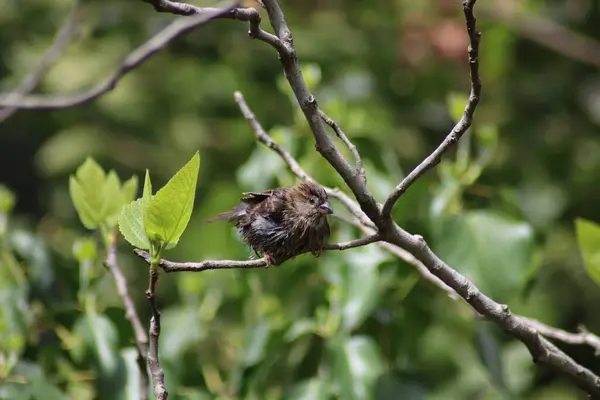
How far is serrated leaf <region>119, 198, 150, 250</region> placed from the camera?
1.94m

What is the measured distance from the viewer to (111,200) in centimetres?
264

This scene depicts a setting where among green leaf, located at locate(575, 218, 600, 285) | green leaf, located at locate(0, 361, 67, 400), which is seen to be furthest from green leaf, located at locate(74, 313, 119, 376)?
green leaf, located at locate(575, 218, 600, 285)

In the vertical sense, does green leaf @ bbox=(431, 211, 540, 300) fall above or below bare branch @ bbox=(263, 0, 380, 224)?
below

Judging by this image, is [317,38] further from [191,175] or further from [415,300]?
[191,175]

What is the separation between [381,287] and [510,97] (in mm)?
3211

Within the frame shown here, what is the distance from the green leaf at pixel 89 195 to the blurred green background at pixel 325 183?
0.21m

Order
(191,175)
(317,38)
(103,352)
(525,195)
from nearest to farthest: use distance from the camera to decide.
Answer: (191,175) < (103,352) < (525,195) < (317,38)

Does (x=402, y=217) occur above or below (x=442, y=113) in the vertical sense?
above

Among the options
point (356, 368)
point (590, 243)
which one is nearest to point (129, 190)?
point (356, 368)

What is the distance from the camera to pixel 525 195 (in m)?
4.78

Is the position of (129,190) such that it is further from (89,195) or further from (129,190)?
(89,195)

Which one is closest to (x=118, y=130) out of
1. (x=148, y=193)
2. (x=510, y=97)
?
(x=510, y=97)

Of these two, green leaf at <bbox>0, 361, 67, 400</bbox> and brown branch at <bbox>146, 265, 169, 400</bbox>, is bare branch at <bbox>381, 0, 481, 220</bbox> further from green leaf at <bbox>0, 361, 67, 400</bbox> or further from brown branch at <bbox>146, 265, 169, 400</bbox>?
green leaf at <bbox>0, 361, 67, 400</bbox>

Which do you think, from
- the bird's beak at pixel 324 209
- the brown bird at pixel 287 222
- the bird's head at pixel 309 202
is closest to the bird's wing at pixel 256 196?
the brown bird at pixel 287 222
